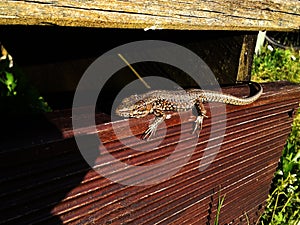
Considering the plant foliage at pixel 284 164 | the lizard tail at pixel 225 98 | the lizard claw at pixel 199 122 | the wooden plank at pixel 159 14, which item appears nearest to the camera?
the wooden plank at pixel 159 14

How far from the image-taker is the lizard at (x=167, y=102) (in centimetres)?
170

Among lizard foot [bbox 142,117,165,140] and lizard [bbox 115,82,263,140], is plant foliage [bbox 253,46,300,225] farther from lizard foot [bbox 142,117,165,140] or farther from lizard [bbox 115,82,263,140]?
lizard foot [bbox 142,117,165,140]

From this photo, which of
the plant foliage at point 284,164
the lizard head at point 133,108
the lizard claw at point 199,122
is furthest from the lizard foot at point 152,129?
the plant foliage at point 284,164

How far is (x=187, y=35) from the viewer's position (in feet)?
9.09

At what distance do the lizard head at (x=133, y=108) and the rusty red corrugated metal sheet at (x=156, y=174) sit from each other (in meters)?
0.14

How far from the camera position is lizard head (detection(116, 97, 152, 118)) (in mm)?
1691

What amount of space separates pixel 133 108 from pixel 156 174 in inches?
14.6

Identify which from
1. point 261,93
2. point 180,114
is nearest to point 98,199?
point 180,114

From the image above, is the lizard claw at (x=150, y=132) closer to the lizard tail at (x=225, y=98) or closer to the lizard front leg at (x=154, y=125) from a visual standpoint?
the lizard front leg at (x=154, y=125)

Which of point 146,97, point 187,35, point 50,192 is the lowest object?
point 50,192

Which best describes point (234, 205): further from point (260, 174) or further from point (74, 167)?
point (74, 167)

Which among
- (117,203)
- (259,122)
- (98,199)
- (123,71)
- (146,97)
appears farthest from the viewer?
(123,71)

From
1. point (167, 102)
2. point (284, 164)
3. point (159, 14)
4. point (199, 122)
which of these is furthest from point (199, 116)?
point (284, 164)

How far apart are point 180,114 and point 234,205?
1253 mm
